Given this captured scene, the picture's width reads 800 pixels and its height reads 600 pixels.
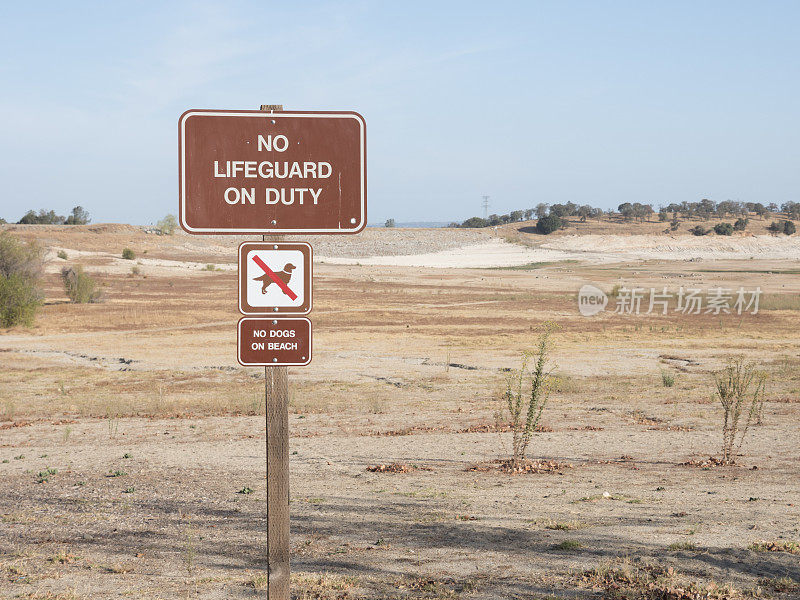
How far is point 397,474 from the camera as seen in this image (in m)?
11.4

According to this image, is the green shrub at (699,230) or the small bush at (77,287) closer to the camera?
the small bush at (77,287)

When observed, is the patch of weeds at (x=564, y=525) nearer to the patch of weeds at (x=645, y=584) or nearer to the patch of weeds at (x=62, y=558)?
the patch of weeds at (x=645, y=584)

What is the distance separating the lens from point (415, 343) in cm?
3281

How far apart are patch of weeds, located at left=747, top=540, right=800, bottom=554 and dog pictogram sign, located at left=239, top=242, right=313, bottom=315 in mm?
4890

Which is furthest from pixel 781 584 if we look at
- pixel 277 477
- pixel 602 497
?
pixel 277 477

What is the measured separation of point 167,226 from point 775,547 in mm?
132951

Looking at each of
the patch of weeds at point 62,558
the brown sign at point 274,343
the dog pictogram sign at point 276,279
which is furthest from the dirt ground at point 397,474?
the dog pictogram sign at point 276,279

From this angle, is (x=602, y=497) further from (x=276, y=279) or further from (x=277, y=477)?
(x=276, y=279)

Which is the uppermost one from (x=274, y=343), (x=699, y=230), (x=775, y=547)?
(x=699, y=230)

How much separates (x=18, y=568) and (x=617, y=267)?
9812 cm

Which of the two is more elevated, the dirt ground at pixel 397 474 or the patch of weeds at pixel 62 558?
the patch of weeds at pixel 62 558

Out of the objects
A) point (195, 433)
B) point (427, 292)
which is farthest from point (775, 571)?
point (427, 292)

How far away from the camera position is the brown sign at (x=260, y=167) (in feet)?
14.8

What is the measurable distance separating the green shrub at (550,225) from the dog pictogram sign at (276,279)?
139025mm
